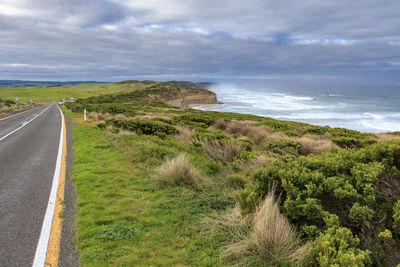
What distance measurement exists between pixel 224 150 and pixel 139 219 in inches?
205

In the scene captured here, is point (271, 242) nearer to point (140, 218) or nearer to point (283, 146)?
point (140, 218)

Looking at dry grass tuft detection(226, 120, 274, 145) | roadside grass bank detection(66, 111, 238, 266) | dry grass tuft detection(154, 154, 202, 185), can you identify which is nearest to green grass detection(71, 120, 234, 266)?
roadside grass bank detection(66, 111, 238, 266)

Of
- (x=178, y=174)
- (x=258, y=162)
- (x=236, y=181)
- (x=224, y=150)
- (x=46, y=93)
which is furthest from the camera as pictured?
(x=46, y=93)

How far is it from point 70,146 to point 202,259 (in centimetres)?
960

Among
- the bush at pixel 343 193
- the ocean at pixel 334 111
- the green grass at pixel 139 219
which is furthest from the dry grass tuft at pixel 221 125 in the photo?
the ocean at pixel 334 111

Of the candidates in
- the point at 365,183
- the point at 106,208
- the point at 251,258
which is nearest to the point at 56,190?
the point at 106,208

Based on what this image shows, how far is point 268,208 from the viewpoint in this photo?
3.57 m

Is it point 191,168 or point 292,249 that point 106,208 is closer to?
point 191,168

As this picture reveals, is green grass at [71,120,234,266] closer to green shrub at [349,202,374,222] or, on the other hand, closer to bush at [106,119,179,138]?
green shrub at [349,202,374,222]

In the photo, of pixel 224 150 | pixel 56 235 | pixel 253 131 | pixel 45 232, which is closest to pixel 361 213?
pixel 56 235

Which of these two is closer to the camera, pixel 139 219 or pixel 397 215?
pixel 397 215

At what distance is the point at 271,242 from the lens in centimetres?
325

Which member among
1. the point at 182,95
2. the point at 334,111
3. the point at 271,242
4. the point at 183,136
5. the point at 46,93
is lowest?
the point at 271,242

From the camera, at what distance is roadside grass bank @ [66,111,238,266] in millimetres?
3359
